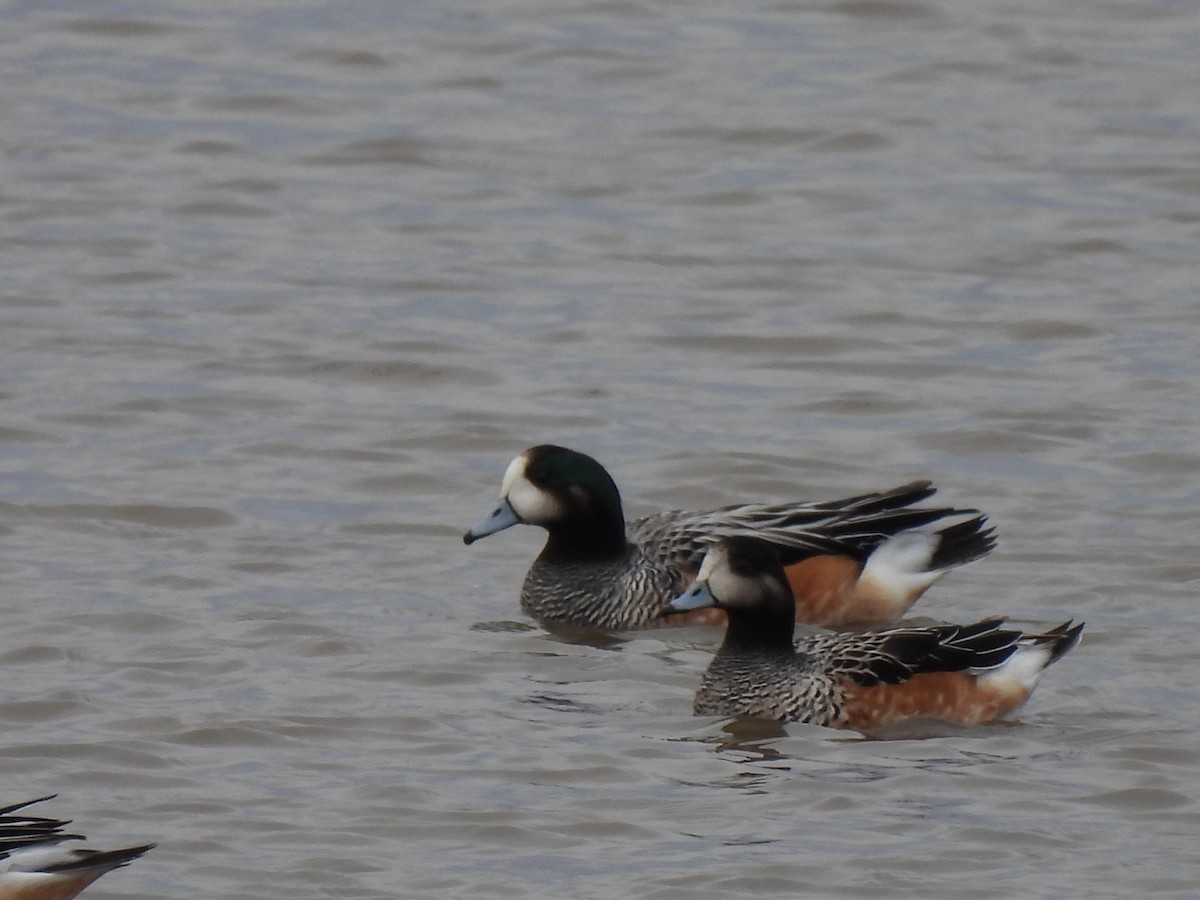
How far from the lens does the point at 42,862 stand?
22.2 ft

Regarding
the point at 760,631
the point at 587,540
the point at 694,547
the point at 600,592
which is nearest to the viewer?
the point at 760,631

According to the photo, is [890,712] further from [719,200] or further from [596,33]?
[596,33]

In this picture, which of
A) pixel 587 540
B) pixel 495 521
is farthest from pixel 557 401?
pixel 495 521

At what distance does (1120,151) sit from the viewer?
18078 millimetres

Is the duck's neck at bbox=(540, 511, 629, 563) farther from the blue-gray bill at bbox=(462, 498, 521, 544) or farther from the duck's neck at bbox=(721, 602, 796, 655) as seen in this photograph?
the duck's neck at bbox=(721, 602, 796, 655)

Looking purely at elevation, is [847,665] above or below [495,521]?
below

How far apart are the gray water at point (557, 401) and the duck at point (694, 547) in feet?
0.68

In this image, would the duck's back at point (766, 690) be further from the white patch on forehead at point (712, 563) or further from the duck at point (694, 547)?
the duck at point (694, 547)

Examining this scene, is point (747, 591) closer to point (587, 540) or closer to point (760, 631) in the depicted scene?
point (760, 631)

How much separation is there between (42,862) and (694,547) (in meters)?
4.64

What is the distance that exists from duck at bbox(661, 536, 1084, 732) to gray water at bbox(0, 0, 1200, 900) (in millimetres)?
161

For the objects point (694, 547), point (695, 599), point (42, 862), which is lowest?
point (694, 547)

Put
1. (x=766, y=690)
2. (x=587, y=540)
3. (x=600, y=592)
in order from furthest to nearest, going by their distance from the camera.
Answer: (x=587, y=540), (x=600, y=592), (x=766, y=690)

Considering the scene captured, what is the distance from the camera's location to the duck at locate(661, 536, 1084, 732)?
9.16 m
